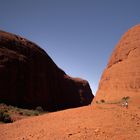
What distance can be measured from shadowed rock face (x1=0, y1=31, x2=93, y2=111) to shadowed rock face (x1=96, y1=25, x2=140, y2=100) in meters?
17.8

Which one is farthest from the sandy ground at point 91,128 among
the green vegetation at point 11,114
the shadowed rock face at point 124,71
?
the shadowed rock face at point 124,71

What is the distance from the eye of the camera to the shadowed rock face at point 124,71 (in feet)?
84.5

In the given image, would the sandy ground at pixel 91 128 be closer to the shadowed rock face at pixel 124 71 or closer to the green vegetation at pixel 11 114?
the green vegetation at pixel 11 114

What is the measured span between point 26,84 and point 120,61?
22.1m

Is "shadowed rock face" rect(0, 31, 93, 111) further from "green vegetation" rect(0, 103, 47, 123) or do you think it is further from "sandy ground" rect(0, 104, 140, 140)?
"sandy ground" rect(0, 104, 140, 140)

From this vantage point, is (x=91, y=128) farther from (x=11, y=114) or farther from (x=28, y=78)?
(x=28, y=78)

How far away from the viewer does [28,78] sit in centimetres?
4906

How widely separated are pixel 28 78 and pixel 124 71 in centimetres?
2480

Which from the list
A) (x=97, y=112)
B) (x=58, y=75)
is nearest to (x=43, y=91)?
(x=58, y=75)

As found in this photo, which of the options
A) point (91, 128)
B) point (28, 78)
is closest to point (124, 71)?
point (91, 128)

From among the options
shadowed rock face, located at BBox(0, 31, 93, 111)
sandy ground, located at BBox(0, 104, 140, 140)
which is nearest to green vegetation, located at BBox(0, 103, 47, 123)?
shadowed rock face, located at BBox(0, 31, 93, 111)

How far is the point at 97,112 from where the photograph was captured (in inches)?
552

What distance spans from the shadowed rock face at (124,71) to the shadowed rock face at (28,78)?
58.6 feet

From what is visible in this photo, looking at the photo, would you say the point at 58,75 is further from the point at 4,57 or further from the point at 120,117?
the point at 120,117
